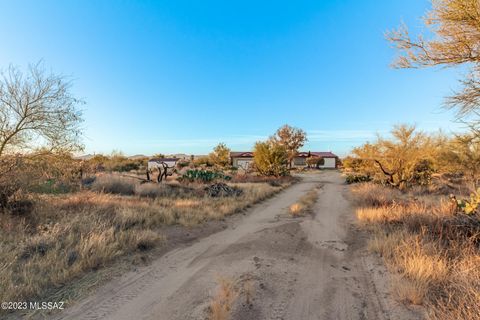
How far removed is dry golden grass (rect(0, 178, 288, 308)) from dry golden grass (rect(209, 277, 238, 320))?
245 cm

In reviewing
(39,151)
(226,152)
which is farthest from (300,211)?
(226,152)

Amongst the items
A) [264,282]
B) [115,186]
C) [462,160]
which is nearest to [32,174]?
[115,186]

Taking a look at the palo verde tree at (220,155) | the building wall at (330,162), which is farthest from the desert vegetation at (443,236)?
the building wall at (330,162)

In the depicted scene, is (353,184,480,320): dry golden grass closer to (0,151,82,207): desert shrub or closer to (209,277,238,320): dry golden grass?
(209,277,238,320): dry golden grass

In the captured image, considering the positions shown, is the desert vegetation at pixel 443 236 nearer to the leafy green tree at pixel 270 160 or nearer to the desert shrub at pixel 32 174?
the desert shrub at pixel 32 174

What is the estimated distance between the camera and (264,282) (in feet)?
13.1

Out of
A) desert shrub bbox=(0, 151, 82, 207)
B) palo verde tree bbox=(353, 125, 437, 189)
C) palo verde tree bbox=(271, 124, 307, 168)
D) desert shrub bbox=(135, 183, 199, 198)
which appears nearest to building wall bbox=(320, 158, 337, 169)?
palo verde tree bbox=(271, 124, 307, 168)

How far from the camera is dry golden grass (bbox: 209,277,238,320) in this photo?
118 inches

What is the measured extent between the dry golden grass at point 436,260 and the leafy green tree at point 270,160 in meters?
17.8

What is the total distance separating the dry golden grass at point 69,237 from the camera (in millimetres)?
3867

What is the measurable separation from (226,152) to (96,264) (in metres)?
45.2

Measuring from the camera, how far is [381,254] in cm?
531

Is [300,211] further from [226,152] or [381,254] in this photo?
[226,152]

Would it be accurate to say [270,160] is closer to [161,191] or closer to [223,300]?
[161,191]
